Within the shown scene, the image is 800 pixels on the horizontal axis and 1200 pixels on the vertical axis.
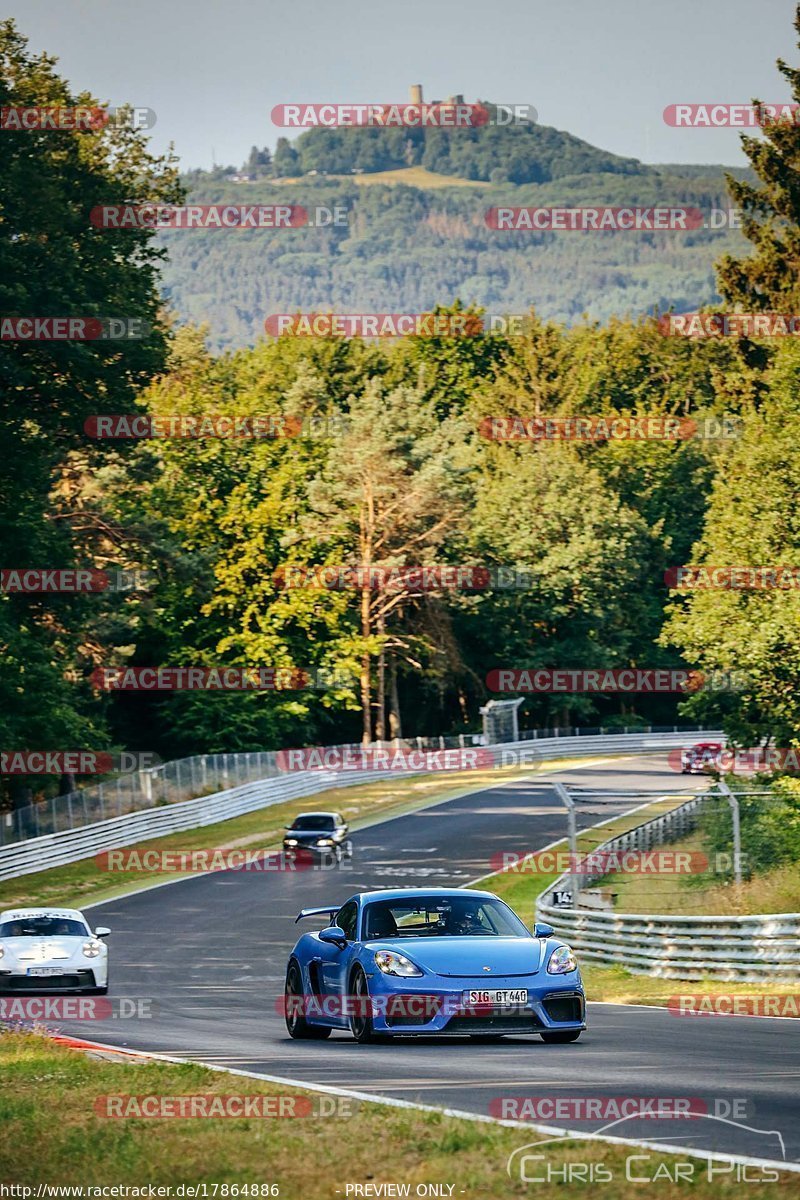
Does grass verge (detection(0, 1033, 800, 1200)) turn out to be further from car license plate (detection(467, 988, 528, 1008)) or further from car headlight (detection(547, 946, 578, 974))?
car headlight (detection(547, 946, 578, 974))

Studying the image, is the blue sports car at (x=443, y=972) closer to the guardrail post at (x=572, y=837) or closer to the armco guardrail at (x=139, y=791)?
the guardrail post at (x=572, y=837)

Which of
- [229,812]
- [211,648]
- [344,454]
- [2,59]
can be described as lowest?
[229,812]

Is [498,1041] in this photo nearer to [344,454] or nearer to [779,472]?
[779,472]

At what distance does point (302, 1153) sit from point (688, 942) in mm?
16510

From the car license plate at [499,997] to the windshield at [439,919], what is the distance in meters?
1.13

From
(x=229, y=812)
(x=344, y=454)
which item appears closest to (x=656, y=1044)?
(x=229, y=812)

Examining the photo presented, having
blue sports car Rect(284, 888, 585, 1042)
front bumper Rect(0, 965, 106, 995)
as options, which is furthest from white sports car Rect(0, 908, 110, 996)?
blue sports car Rect(284, 888, 585, 1042)

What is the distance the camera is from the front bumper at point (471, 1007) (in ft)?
44.8

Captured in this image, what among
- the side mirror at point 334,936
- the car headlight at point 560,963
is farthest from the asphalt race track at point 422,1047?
the side mirror at point 334,936

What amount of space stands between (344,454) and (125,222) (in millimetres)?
36921

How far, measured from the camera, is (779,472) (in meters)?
41.4

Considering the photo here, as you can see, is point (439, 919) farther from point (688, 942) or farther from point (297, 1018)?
point (688, 942)

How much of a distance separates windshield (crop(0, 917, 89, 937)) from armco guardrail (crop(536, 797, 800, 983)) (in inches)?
314

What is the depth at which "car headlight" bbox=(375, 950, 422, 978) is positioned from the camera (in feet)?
45.5
